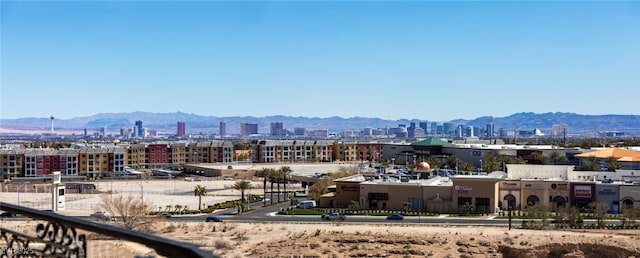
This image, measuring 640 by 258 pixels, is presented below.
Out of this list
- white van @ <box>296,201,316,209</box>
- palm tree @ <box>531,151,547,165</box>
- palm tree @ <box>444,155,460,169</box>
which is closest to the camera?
white van @ <box>296,201,316,209</box>

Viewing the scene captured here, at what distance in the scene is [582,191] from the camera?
40688 mm

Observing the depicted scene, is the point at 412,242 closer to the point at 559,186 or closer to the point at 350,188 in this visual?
the point at 350,188

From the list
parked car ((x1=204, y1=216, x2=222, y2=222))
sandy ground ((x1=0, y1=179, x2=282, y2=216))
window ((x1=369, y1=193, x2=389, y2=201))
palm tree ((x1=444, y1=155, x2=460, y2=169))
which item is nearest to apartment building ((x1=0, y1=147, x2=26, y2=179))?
sandy ground ((x1=0, y1=179, x2=282, y2=216))

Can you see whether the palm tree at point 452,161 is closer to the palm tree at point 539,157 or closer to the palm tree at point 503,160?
the palm tree at point 503,160

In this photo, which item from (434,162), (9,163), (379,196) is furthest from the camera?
(9,163)

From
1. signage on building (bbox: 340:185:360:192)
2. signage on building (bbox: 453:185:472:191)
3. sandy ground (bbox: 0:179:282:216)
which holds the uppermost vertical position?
signage on building (bbox: 453:185:472:191)

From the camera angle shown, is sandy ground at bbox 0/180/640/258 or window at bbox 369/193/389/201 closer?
sandy ground at bbox 0/180/640/258

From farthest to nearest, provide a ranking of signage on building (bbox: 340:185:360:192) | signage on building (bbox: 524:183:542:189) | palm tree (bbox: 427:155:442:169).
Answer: palm tree (bbox: 427:155:442:169) < signage on building (bbox: 340:185:360:192) < signage on building (bbox: 524:183:542:189)

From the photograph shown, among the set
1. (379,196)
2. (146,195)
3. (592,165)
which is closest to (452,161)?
(592,165)

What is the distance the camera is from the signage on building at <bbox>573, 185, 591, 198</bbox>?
40625mm

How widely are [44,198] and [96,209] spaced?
34.1ft

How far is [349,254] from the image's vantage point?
28.8 metres

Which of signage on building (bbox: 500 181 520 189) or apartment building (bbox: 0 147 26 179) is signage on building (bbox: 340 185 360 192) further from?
apartment building (bbox: 0 147 26 179)

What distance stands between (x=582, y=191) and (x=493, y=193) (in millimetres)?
5460
